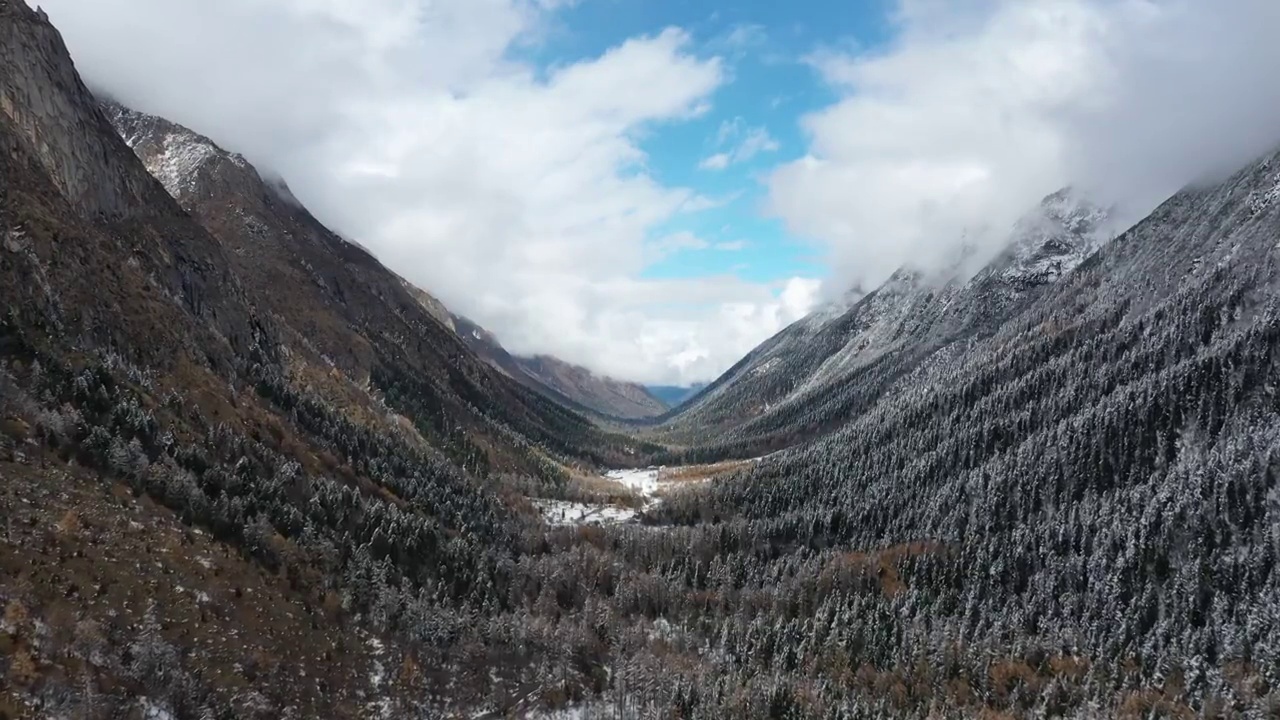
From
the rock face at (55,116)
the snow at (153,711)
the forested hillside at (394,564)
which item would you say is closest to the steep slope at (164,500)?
the snow at (153,711)

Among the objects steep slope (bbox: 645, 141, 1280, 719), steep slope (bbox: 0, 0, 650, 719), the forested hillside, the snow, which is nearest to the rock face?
steep slope (bbox: 0, 0, 650, 719)

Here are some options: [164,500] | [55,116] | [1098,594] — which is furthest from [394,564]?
[1098,594]

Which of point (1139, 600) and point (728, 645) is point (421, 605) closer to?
point (728, 645)

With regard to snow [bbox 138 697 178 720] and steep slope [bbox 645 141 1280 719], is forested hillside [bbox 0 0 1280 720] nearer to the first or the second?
steep slope [bbox 645 141 1280 719]

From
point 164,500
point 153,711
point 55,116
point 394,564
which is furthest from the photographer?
point 55,116

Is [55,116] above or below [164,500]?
above

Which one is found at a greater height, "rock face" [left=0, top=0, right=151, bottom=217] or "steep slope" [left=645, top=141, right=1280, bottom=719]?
"rock face" [left=0, top=0, right=151, bottom=217]

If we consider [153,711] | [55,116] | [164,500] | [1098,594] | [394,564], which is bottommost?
[394,564]

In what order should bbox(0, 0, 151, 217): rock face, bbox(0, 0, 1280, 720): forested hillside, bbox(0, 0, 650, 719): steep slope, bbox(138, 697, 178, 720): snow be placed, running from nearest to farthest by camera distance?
bbox(138, 697, 178, 720): snow → bbox(0, 0, 650, 719): steep slope → bbox(0, 0, 1280, 720): forested hillside → bbox(0, 0, 151, 217): rock face

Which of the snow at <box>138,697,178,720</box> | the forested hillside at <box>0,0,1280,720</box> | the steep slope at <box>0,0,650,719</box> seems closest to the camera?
the snow at <box>138,697,178,720</box>

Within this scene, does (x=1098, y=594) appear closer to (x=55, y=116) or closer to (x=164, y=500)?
(x=164, y=500)

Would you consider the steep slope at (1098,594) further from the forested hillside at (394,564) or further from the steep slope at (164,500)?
the steep slope at (164,500)
